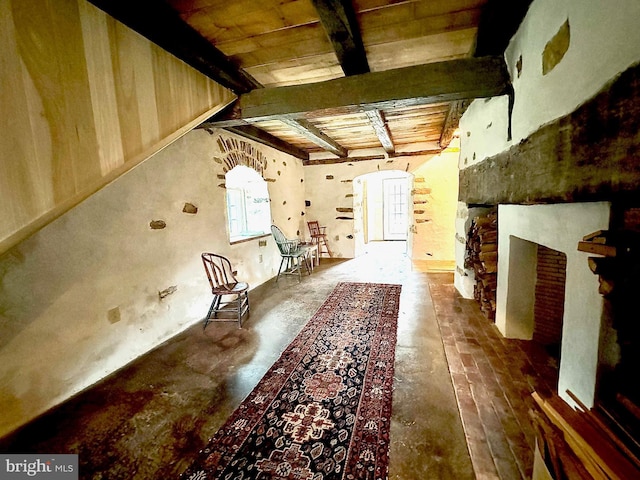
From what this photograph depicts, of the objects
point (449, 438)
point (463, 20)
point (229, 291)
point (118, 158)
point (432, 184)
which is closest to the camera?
point (118, 158)

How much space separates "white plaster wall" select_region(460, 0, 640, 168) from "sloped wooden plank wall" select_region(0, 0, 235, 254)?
6.08 feet

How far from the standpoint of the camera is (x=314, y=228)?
18.8ft

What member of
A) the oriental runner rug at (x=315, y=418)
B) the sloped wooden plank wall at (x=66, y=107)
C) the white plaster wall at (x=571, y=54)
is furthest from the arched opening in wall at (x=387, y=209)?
the sloped wooden plank wall at (x=66, y=107)

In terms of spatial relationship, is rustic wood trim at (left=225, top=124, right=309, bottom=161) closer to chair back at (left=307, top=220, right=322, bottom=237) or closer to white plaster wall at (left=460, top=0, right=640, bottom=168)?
chair back at (left=307, top=220, right=322, bottom=237)

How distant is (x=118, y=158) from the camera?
3.73 feet

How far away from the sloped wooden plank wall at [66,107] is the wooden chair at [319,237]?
14.5 ft

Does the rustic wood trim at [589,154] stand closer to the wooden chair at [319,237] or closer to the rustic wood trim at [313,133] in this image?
the rustic wood trim at [313,133]

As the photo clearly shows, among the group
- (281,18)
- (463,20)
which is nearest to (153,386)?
(281,18)

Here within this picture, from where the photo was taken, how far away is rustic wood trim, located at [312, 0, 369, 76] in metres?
1.26

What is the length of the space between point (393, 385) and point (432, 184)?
13.4 feet

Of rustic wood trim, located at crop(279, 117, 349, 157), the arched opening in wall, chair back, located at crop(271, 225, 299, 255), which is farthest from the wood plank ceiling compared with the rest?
the arched opening in wall

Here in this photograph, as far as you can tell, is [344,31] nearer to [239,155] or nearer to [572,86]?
[572,86]

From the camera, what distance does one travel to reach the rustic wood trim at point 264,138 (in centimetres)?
334

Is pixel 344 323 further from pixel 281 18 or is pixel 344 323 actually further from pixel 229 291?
pixel 281 18
